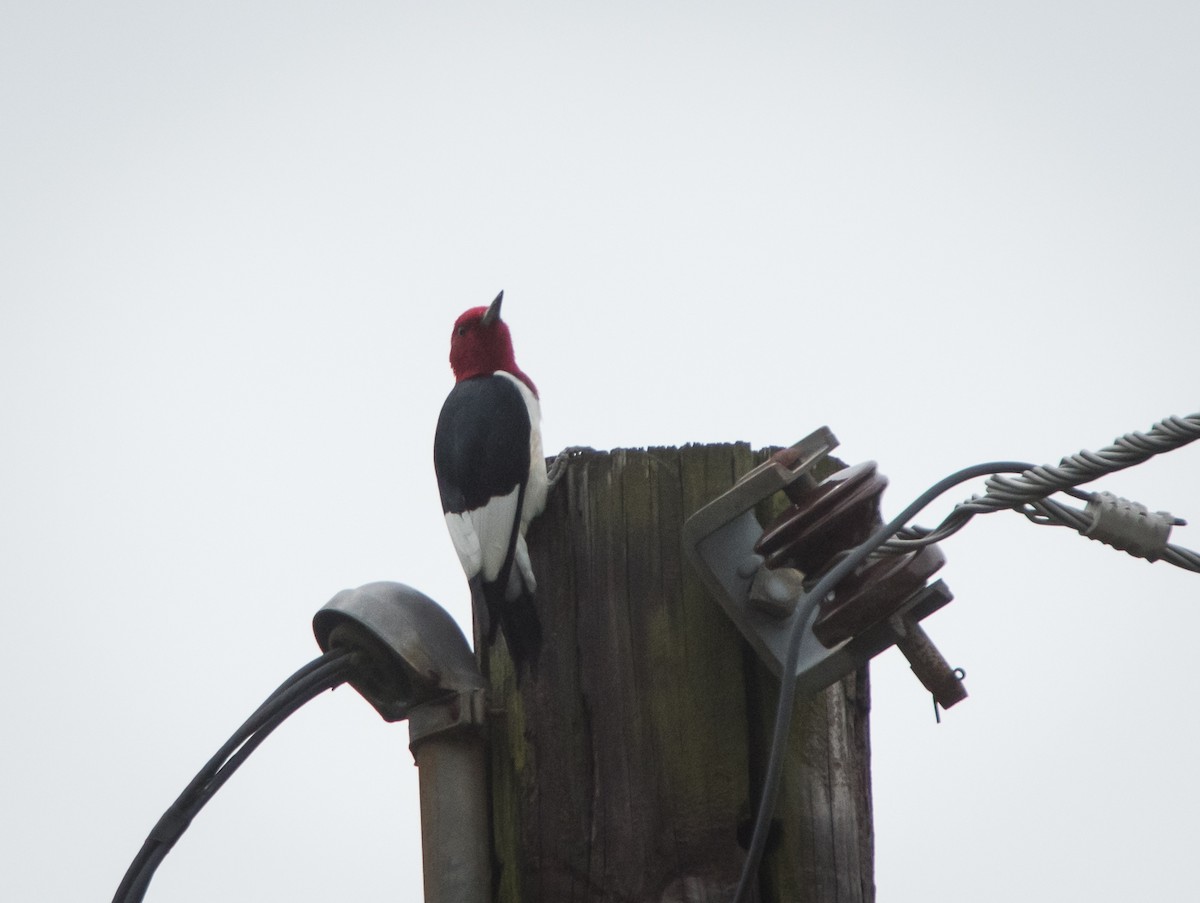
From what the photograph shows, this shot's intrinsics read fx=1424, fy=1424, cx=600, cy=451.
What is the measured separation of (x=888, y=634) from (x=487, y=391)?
8.30ft

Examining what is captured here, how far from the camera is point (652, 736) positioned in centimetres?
253

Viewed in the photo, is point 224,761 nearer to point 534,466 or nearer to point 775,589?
point 775,589

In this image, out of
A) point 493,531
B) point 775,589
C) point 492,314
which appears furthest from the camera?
point 492,314

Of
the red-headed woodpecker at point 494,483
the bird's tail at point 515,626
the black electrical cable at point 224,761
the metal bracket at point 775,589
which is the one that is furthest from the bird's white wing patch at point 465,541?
the metal bracket at point 775,589

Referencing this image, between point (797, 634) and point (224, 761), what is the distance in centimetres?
A: 111

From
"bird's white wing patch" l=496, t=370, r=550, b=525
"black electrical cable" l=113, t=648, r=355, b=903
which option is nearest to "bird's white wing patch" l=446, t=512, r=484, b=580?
"bird's white wing patch" l=496, t=370, r=550, b=525

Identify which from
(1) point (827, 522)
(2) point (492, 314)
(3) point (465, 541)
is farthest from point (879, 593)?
(2) point (492, 314)

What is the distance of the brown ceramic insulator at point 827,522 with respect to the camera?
2.40 meters

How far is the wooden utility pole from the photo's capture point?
2.49 metres

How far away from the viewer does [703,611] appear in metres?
2.59

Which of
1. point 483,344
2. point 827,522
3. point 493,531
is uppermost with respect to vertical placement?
point 483,344

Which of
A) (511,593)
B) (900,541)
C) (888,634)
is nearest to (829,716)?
(888,634)

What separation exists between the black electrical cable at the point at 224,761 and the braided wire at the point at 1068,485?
3.67 feet

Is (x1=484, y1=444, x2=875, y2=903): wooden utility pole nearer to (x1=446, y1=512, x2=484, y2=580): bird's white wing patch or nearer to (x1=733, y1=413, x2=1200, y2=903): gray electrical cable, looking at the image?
(x1=733, y1=413, x2=1200, y2=903): gray electrical cable
